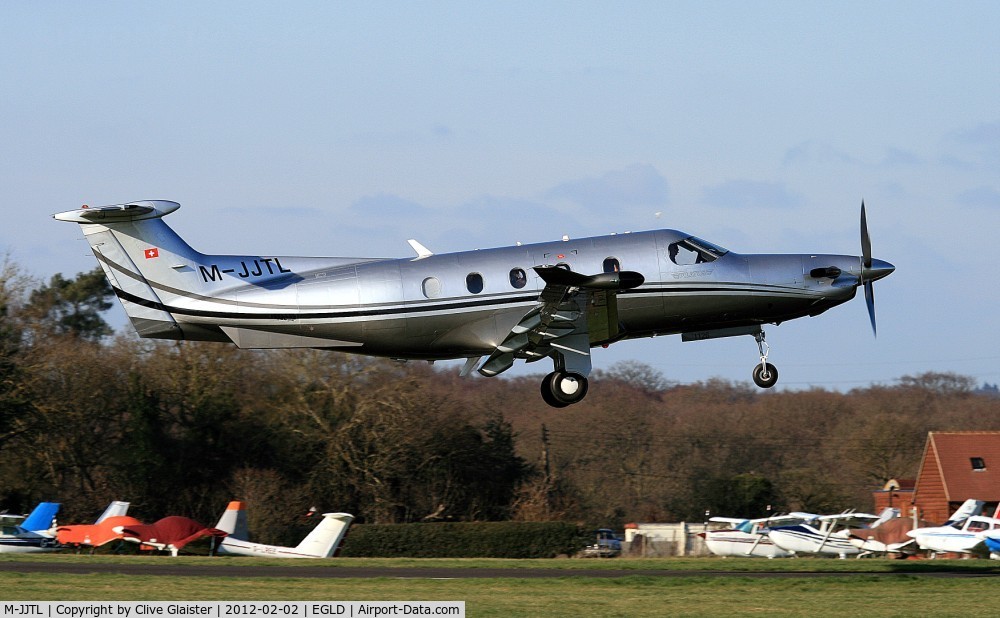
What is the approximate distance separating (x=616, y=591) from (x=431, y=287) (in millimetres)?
7236

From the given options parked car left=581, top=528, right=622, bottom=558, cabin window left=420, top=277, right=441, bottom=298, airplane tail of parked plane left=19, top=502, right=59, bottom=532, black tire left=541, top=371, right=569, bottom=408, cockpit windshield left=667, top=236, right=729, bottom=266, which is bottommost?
parked car left=581, top=528, right=622, bottom=558

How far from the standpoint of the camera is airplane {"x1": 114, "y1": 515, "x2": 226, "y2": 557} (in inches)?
1431

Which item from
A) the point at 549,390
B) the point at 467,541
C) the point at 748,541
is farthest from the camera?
the point at 467,541

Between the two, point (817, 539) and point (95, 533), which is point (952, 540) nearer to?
point (817, 539)

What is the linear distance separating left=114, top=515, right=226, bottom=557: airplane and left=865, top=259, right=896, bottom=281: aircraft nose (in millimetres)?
21848

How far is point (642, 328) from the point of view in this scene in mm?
23859

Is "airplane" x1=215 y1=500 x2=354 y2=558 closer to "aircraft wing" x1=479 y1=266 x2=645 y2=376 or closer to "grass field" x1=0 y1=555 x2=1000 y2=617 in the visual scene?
"grass field" x1=0 y1=555 x2=1000 y2=617

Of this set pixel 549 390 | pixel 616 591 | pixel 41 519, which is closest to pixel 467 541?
pixel 41 519

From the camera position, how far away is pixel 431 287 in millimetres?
22297

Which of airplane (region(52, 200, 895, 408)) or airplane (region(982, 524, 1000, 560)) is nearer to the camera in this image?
airplane (region(52, 200, 895, 408))

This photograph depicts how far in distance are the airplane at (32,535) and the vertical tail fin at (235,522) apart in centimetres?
535

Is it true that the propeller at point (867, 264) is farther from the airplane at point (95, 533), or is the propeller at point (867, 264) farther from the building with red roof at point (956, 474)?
the building with red roof at point (956, 474)

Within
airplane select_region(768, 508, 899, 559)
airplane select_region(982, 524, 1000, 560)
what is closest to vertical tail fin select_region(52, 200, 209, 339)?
airplane select_region(768, 508, 899, 559)

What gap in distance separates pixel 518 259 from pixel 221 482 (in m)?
34.7
